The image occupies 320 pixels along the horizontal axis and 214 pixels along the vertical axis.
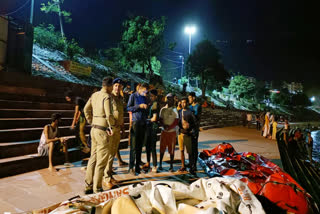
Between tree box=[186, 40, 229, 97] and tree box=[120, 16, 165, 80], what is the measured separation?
36.3 feet

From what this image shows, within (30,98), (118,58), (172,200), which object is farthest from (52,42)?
(172,200)

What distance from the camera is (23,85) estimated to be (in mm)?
8055

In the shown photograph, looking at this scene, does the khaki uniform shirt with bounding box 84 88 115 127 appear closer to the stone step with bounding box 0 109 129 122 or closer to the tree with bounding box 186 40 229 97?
the stone step with bounding box 0 109 129 122

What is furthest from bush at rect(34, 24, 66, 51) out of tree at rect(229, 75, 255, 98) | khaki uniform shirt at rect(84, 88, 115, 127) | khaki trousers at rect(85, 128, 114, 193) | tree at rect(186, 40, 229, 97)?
tree at rect(229, 75, 255, 98)

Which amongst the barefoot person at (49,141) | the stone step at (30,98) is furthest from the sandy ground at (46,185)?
the stone step at (30,98)

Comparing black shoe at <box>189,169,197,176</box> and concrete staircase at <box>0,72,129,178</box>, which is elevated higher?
concrete staircase at <box>0,72,129,178</box>

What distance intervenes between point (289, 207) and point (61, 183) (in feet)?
11.9

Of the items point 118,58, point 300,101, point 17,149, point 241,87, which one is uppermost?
point 241,87

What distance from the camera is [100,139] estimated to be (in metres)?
3.24

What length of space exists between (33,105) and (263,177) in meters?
6.91

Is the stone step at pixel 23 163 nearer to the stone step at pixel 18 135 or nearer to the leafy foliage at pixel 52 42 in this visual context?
the stone step at pixel 18 135

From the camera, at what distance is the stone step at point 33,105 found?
19.9 ft

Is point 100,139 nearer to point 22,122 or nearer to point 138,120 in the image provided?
point 138,120

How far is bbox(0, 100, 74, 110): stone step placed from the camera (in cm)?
605
